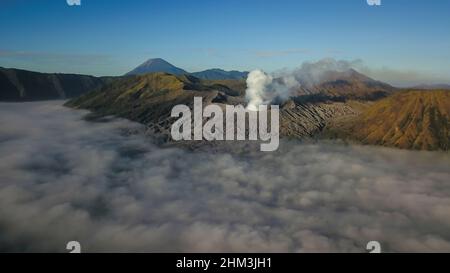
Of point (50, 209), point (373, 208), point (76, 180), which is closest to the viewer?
point (50, 209)

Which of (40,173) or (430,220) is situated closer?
(430,220)

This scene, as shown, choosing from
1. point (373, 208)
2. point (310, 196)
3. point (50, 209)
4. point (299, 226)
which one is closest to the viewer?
point (299, 226)

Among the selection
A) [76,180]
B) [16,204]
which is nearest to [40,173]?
[76,180]

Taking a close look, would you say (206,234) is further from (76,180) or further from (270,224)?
(76,180)

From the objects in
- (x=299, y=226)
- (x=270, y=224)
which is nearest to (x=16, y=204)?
(x=270, y=224)
